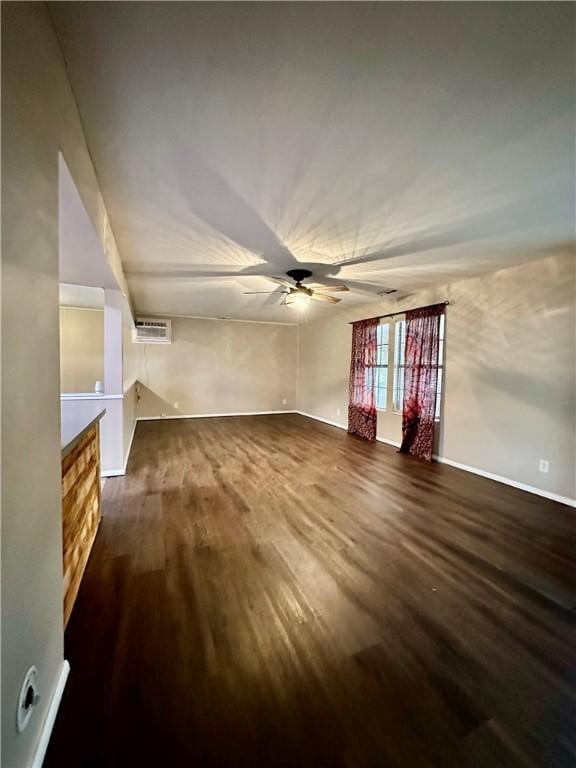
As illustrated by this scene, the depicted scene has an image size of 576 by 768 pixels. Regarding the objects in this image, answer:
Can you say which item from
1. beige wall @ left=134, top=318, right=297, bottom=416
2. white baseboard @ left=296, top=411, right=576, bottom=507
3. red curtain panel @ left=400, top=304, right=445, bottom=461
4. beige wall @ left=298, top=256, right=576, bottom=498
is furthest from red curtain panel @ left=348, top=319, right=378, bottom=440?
beige wall @ left=134, top=318, right=297, bottom=416

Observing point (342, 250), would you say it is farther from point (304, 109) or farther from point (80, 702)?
point (80, 702)

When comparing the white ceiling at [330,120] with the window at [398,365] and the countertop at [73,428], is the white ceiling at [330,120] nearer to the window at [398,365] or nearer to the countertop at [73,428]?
the countertop at [73,428]

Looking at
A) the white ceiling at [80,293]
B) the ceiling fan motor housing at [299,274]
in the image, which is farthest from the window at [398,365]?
the white ceiling at [80,293]

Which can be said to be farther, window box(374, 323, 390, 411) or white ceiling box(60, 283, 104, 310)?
window box(374, 323, 390, 411)

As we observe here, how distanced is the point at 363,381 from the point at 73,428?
15.2 ft

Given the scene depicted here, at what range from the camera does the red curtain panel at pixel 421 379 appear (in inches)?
165

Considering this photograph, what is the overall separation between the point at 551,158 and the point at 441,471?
316 cm

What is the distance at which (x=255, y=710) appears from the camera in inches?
43.9

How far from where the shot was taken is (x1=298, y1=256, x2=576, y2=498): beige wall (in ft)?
9.70

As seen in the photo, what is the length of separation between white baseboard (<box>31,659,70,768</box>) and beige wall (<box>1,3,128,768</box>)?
3cm

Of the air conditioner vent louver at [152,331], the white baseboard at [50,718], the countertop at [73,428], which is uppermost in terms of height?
the air conditioner vent louver at [152,331]

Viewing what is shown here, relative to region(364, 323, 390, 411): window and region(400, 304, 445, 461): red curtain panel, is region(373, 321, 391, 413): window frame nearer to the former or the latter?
region(364, 323, 390, 411): window

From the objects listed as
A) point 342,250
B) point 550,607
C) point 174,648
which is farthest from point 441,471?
point 174,648

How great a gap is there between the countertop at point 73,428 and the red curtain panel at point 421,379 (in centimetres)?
389
